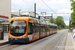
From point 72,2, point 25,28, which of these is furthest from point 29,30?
point 72,2

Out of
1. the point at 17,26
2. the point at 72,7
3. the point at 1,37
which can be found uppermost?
the point at 72,7

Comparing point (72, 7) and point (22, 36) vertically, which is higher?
point (72, 7)

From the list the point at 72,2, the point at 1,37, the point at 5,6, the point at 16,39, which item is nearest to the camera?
the point at 16,39

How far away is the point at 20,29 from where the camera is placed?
16.2 m

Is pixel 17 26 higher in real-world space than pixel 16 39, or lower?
higher

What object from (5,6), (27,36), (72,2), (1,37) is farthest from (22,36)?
(5,6)

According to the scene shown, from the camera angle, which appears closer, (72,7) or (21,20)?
(21,20)

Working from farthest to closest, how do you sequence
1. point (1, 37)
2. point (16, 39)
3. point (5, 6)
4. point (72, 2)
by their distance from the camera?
point (5, 6), point (72, 2), point (1, 37), point (16, 39)

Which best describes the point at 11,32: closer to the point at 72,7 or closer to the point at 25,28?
the point at 25,28

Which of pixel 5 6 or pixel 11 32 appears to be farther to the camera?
pixel 5 6

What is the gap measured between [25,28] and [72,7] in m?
19.3

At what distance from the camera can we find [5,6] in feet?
156

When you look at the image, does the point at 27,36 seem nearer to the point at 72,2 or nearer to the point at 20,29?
the point at 20,29

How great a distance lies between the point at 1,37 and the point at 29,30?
4.22m
